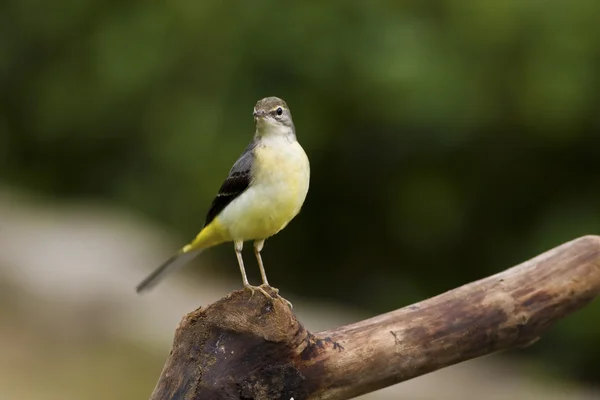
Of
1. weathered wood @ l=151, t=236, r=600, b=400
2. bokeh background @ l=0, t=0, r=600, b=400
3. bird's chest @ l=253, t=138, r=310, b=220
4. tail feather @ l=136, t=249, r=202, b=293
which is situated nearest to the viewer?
weathered wood @ l=151, t=236, r=600, b=400

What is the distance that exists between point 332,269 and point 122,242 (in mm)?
2455

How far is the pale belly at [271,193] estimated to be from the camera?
431 cm

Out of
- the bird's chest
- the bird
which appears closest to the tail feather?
the bird

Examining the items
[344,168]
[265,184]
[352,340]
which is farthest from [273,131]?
[344,168]

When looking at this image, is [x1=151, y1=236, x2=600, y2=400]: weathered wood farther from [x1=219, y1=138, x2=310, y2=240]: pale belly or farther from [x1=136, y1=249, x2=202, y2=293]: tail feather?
[x1=136, y1=249, x2=202, y2=293]: tail feather

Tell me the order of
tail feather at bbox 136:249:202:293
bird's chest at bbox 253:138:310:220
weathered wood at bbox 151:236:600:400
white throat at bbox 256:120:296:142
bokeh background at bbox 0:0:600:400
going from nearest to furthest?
1. weathered wood at bbox 151:236:600:400
2. bird's chest at bbox 253:138:310:220
3. white throat at bbox 256:120:296:142
4. tail feather at bbox 136:249:202:293
5. bokeh background at bbox 0:0:600:400

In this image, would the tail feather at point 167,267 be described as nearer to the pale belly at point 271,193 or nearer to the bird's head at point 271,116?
the pale belly at point 271,193

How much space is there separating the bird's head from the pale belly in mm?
78

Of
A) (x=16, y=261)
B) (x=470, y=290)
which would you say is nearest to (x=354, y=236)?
(x=16, y=261)

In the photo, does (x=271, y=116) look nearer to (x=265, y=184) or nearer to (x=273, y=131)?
(x=273, y=131)

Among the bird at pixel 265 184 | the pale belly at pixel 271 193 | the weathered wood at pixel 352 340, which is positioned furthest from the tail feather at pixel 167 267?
the weathered wood at pixel 352 340

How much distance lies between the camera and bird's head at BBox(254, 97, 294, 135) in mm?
4398

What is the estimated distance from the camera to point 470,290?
4.58 metres

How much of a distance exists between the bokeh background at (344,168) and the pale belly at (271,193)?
13.7 feet
